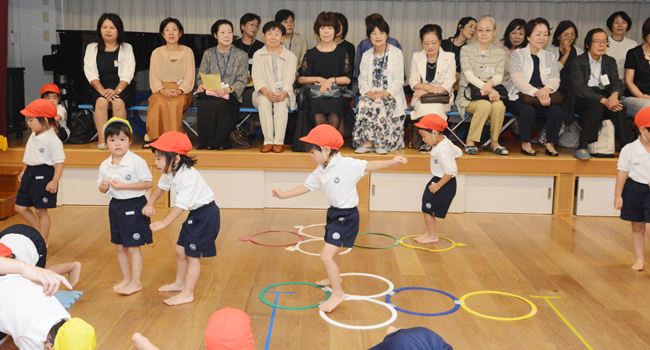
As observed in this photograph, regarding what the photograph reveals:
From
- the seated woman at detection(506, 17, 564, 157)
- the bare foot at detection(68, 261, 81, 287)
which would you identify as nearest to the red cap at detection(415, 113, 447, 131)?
the seated woman at detection(506, 17, 564, 157)

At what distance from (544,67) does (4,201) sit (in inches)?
232

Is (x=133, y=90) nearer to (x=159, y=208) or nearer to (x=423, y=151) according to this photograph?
(x=159, y=208)

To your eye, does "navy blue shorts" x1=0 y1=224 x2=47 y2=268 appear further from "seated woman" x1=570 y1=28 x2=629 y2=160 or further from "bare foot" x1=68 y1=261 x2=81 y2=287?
"seated woman" x1=570 y1=28 x2=629 y2=160

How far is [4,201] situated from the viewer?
5684 millimetres

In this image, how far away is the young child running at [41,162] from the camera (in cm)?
463

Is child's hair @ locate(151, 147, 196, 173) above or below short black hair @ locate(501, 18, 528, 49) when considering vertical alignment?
below

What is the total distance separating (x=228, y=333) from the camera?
6.21 ft

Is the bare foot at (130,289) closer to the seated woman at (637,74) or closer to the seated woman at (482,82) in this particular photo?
the seated woman at (482,82)

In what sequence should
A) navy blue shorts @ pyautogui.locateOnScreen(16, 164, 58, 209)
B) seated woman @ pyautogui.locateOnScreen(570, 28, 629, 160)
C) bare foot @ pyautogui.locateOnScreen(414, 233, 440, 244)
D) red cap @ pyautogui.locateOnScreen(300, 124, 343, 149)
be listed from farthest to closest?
seated woman @ pyautogui.locateOnScreen(570, 28, 629, 160) → bare foot @ pyautogui.locateOnScreen(414, 233, 440, 244) → navy blue shorts @ pyautogui.locateOnScreen(16, 164, 58, 209) → red cap @ pyautogui.locateOnScreen(300, 124, 343, 149)

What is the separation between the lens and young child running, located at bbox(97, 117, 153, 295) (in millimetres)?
3920

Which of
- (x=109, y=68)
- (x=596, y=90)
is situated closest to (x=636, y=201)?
(x=596, y=90)

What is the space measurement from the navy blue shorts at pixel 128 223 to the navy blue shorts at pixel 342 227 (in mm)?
1223

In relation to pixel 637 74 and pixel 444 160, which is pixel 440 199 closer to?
pixel 444 160

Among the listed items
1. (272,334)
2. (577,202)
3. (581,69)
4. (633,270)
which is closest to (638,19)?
(581,69)
